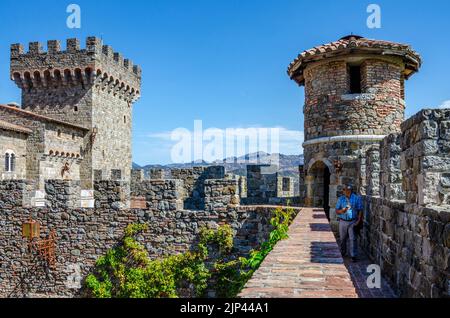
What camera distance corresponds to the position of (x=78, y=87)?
28.8 meters

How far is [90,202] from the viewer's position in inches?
616

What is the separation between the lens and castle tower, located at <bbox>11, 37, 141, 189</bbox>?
28.5m

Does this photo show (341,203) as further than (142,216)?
No

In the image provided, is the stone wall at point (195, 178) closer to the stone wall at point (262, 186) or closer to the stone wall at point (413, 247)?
the stone wall at point (262, 186)

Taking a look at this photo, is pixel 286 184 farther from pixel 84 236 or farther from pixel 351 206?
pixel 84 236

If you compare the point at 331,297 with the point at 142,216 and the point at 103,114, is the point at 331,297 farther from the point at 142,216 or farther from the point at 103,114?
the point at 103,114

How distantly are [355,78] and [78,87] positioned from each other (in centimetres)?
2094

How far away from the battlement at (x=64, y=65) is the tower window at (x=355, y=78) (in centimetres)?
1971

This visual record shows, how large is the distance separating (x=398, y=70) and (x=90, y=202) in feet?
36.3

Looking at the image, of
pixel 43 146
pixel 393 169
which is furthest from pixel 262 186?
pixel 43 146

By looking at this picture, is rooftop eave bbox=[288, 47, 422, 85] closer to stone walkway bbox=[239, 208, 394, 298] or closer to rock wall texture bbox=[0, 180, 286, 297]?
rock wall texture bbox=[0, 180, 286, 297]

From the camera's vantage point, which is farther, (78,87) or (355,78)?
(78,87)

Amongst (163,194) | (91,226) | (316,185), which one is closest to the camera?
(163,194)
